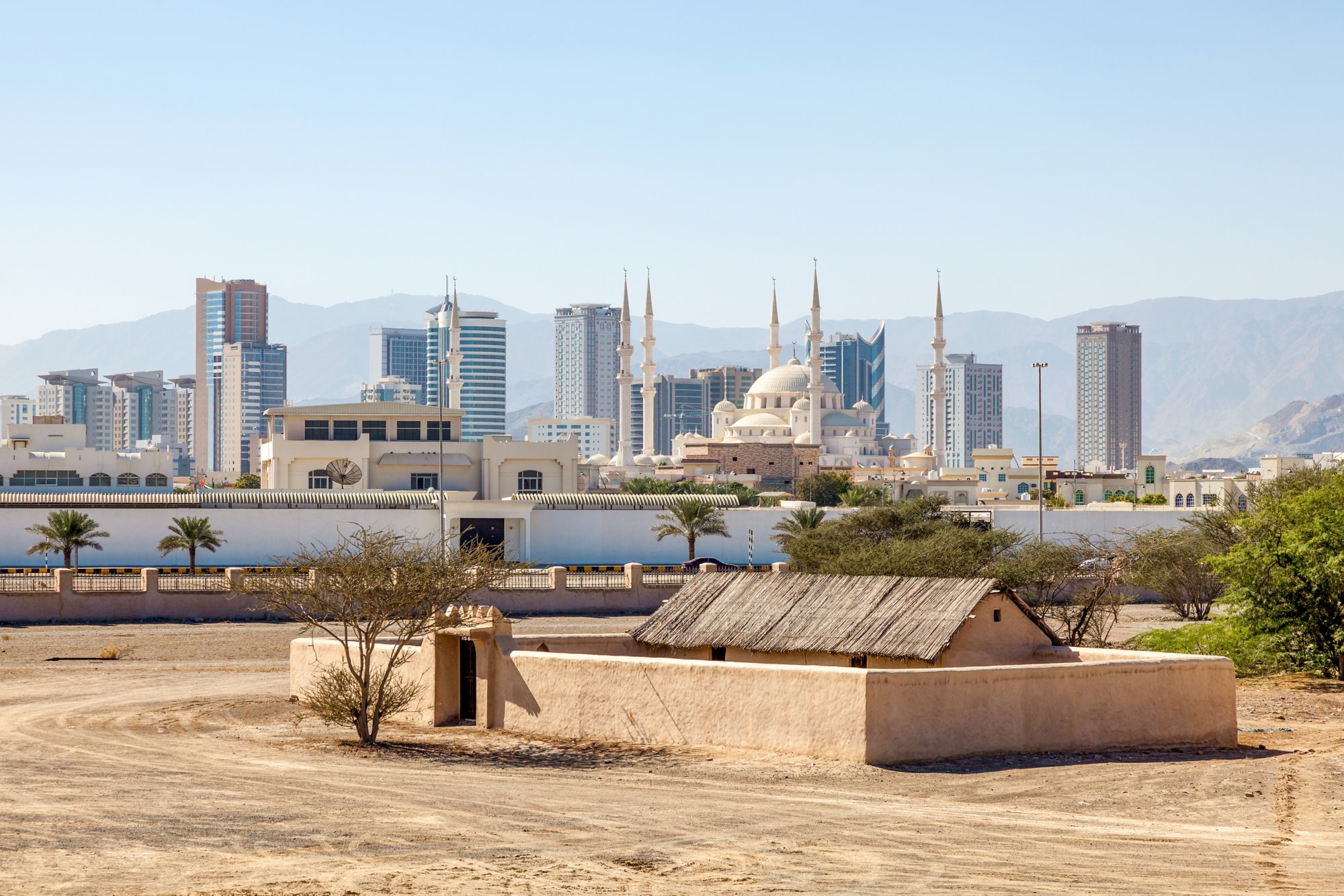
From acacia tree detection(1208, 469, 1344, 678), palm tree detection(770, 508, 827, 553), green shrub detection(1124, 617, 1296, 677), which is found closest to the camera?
acacia tree detection(1208, 469, 1344, 678)

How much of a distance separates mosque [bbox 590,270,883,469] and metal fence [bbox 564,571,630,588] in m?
82.8

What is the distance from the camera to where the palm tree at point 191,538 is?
5294 centimetres

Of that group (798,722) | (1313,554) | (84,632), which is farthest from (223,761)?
(84,632)

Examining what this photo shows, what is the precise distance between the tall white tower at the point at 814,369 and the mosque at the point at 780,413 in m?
0.06

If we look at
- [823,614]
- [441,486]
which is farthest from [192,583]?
[823,614]

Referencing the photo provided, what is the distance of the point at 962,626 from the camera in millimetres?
22078

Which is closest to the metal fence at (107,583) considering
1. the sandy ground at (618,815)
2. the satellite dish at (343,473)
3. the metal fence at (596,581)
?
the metal fence at (596,581)

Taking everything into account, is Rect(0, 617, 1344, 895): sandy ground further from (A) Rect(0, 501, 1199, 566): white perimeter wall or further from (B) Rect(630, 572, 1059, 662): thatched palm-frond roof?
(A) Rect(0, 501, 1199, 566): white perimeter wall

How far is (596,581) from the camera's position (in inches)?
1839

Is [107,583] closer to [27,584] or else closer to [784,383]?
[27,584]

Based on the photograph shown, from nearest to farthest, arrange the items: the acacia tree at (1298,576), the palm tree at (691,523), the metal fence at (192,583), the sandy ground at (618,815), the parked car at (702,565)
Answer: the sandy ground at (618,815) < the acacia tree at (1298,576) < the metal fence at (192,583) < the parked car at (702,565) < the palm tree at (691,523)

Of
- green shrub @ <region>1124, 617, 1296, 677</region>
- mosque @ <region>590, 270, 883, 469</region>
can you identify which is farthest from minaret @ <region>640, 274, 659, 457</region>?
green shrub @ <region>1124, 617, 1296, 677</region>

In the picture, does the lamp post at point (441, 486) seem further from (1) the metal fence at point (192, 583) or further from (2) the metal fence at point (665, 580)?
(2) the metal fence at point (665, 580)

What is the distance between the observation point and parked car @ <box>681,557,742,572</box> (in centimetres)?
5249
